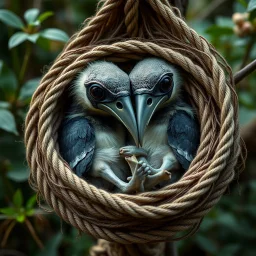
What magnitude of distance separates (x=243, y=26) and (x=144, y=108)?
31.8 inches

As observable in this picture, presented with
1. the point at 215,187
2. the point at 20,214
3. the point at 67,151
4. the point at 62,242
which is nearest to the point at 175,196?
the point at 215,187

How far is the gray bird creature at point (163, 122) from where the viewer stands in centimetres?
158

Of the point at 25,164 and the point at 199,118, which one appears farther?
the point at 25,164

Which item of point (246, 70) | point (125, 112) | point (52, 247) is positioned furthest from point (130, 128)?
point (52, 247)

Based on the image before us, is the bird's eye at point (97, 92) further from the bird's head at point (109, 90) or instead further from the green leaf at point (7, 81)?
the green leaf at point (7, 81)

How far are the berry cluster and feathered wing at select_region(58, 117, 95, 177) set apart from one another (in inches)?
34.1

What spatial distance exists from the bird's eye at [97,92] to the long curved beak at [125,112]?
0.09 ft

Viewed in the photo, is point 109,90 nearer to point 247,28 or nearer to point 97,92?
point 97,92

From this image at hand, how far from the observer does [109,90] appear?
1.59 m

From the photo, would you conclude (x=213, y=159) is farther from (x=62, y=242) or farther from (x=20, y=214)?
(x=62, y=242)

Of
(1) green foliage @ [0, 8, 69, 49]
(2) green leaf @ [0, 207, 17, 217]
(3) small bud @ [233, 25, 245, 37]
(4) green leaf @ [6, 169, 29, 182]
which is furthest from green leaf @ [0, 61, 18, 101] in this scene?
(3) small bud @ [233, 25, 245, 37]

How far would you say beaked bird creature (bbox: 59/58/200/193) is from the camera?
158cm

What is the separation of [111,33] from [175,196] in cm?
55

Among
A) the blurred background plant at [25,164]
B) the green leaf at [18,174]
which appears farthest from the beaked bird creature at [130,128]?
the green leaf at [18,174]
